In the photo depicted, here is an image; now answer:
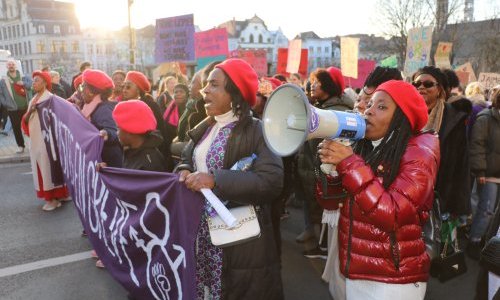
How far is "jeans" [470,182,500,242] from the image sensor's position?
4223 millimetres

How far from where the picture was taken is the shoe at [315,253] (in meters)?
4.16

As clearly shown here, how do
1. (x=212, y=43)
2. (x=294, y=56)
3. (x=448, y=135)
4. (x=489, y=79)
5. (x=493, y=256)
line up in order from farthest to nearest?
(x=294, y=56), (x=489, y=79), (x=212, y=43), (x=448, y=135), (x=493, y=256)

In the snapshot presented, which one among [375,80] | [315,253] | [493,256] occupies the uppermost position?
[375,80]

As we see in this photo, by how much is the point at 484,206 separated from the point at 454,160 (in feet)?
3.68

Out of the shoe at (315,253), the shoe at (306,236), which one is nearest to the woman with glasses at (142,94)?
the shoe at (306,236)

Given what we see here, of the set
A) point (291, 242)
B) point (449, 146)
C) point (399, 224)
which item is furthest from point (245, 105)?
point (291, 242)

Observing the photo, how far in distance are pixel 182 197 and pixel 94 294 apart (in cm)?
185

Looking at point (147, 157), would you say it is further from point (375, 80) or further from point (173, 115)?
point (173, 115)

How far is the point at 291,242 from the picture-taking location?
456 centimetres

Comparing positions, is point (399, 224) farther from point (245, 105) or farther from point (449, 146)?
point (449, 146)

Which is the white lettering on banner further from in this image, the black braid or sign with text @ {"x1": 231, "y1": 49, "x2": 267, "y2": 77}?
sign with text @ {"x1": 231, "y1": 49, "x2": 267, "y2": 77}

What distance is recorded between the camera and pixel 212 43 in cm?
880

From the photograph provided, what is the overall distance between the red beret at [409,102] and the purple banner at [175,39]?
6886 millimetres

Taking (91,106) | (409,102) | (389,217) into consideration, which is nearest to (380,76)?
(409,102)
